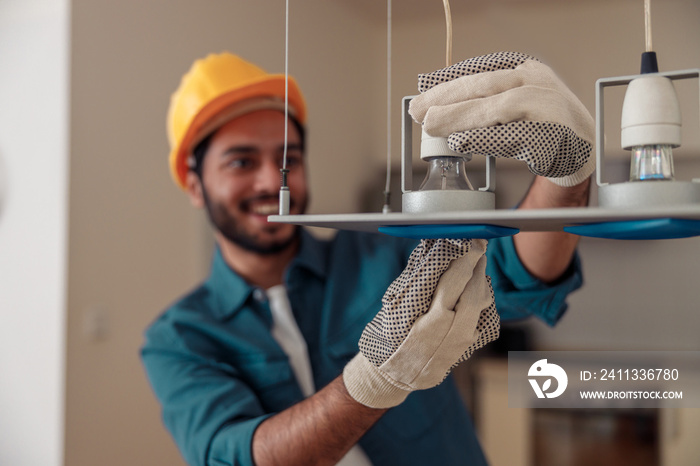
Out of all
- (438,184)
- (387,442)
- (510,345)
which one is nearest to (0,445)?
(387,442)

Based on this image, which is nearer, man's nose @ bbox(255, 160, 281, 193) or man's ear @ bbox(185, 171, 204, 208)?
man's nose @ bbox(255, 160, 281, 193)

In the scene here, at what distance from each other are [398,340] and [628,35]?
138cm

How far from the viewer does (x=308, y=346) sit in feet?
3.71

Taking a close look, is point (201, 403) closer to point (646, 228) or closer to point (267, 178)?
point (267, 178)

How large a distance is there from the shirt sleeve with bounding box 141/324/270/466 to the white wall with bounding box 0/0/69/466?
1.24 ft

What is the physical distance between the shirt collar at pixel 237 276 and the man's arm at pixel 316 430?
13.9 inches

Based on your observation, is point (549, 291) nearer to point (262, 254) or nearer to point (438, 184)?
point (438, 184)

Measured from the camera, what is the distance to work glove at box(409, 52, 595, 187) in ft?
1.39

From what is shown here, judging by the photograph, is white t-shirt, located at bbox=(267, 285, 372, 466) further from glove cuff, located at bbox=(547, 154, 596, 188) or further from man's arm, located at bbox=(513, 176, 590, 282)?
glove cuff, located at bbox=(547, 154, 596, 188)

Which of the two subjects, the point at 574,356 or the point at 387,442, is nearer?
the point at 387,442

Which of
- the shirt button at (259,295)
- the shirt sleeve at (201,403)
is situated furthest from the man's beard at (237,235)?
the shirt sleeve at (201,403)

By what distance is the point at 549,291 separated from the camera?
0.83 m

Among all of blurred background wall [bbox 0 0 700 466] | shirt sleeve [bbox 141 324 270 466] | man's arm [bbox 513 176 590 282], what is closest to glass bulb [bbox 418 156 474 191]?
man's arm [bbox 513 176 590 282]

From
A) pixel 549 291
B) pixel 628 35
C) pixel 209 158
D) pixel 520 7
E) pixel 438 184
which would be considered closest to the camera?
pixel 438 184
